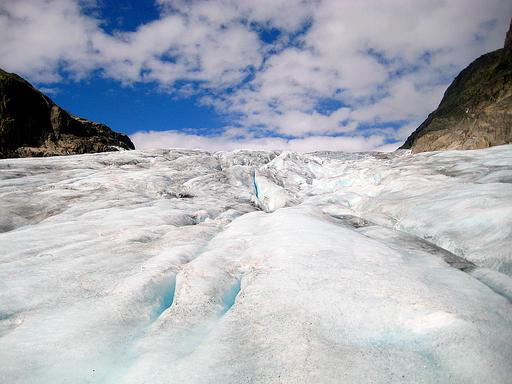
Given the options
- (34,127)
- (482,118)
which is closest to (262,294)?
(482,118)

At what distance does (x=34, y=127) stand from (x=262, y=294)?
1943 inches

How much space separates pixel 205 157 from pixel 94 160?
9.70 metres

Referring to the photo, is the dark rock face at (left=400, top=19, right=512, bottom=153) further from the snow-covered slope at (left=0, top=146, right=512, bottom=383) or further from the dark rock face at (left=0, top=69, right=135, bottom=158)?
the dark rock face at (left=0, top=69, right=135, bottom=158)

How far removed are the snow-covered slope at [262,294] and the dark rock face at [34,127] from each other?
106 feet

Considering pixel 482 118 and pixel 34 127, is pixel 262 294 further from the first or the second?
pixel 34 127

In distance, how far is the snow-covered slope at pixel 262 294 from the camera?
209 inches

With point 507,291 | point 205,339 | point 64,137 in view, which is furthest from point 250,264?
point 64,137

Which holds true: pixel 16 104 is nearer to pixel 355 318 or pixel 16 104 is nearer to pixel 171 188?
pixel 171 188

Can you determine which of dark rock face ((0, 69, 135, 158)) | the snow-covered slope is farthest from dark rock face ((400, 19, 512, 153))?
dark rock face ((0, 69, 135, 158))

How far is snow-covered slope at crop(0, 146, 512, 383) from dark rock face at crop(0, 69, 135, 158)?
32.3 m

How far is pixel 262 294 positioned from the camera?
7.55 meters

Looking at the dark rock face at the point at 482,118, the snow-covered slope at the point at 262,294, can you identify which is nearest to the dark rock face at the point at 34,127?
the snow-covered slope at the point at 262,294

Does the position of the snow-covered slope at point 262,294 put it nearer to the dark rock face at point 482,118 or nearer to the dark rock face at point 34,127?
the dark rock face at point 482,118

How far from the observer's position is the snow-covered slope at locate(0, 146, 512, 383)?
17.4ft
